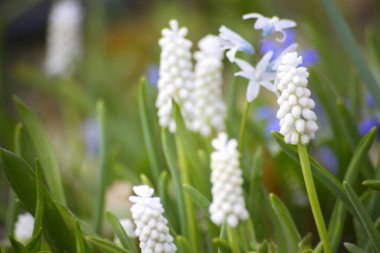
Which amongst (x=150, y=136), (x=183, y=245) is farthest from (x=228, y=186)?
(x=150, y=136)

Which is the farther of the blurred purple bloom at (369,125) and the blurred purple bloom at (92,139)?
the blurred purple bloom at (92,139)

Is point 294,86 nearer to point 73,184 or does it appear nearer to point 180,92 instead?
point 180,92

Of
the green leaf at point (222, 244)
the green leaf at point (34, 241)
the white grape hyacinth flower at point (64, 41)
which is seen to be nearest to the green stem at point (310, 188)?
the green leaf at point (222, 244)

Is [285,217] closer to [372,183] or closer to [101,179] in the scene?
[372,183]

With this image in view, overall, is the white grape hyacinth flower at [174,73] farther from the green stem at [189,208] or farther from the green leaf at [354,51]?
the green leaf at [354,51]

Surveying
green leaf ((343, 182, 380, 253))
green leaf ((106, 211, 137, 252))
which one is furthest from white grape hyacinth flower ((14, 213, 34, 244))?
green leaf ((343, 182, 380, 253))

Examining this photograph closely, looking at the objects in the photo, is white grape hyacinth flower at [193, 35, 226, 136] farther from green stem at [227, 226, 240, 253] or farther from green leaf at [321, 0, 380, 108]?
green stem at [227, 226, 240, 253]

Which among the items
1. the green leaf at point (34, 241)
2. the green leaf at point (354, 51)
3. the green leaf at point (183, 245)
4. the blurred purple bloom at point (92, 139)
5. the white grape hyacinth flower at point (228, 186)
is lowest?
the green leaf at point (183, 245)

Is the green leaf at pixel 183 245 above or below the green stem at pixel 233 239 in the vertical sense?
above
